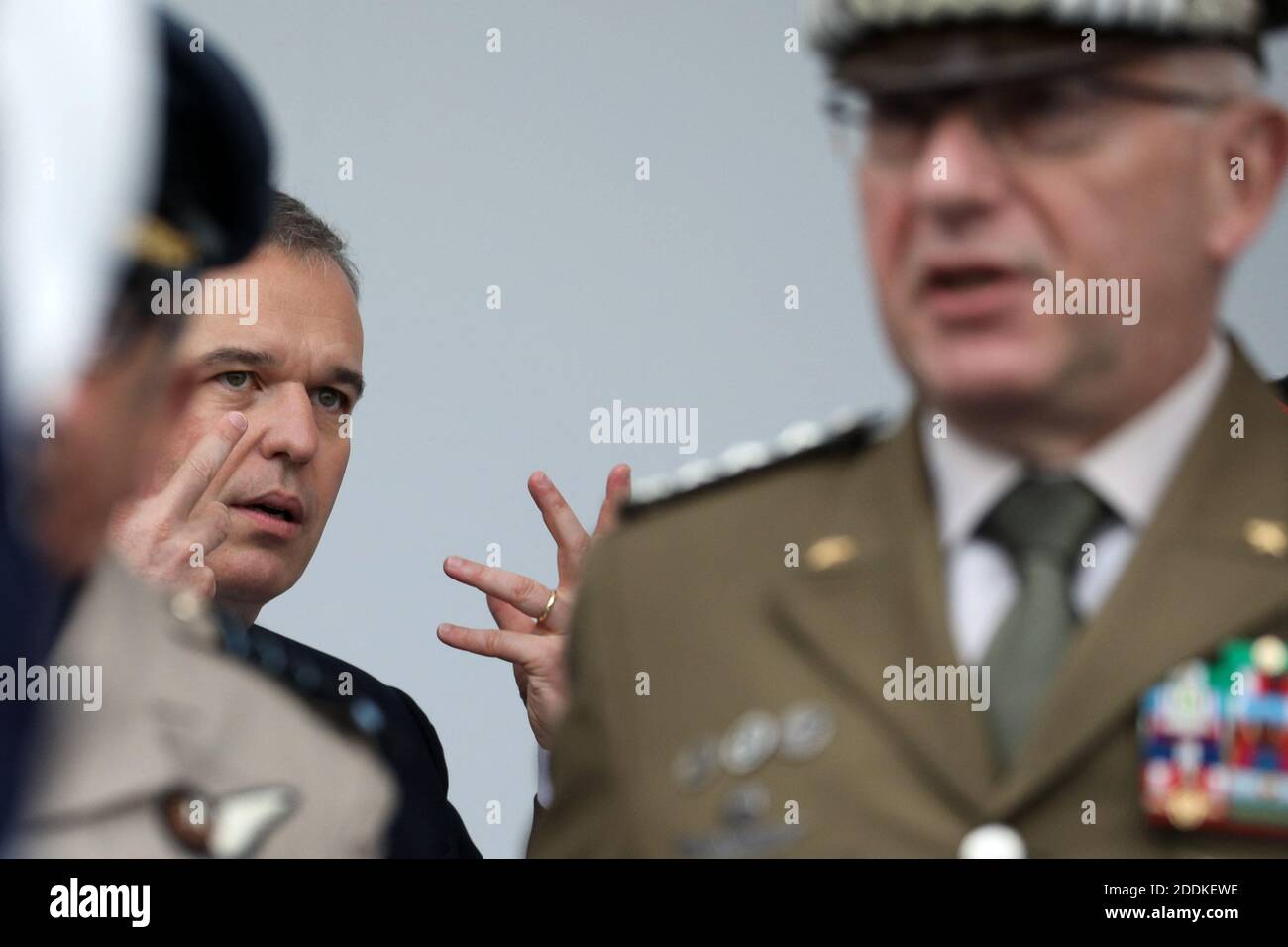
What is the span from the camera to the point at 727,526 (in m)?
1.65

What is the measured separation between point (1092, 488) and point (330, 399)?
45.0 inches

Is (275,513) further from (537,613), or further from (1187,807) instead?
(1187,807)

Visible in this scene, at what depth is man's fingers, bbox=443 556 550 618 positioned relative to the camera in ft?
6.91

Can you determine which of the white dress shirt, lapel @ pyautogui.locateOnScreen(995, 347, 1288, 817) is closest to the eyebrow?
the white dress shirt

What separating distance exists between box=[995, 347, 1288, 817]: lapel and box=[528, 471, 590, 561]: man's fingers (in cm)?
76

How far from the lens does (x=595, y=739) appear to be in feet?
5.30

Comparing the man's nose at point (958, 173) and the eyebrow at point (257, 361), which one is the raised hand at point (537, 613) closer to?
the eyebrow at point (257, 361)

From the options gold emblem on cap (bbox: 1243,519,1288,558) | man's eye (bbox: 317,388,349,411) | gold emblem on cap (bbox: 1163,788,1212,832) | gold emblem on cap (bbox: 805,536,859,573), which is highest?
man's eye (bbox: 317,388,349,411)

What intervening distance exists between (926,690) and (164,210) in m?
0.90

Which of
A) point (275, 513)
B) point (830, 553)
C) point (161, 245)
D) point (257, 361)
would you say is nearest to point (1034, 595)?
point (830, 553)

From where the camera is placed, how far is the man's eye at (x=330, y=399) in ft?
7.58

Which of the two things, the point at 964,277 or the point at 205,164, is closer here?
the point at 964,277

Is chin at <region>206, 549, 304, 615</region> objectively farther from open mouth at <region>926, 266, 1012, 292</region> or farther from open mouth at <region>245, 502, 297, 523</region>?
open mouth at <region>926, 266, 1012, 292</region>
